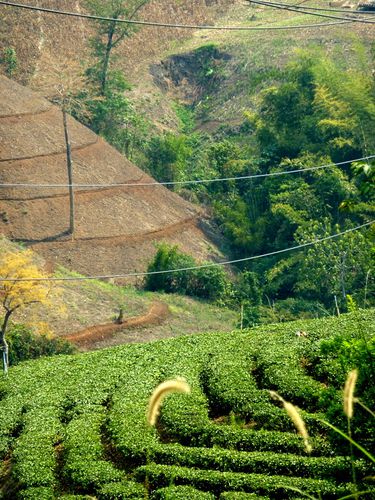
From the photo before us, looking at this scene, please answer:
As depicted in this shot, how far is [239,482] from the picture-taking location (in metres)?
18.0

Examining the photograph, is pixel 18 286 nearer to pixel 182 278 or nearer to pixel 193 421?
pixel 182 278

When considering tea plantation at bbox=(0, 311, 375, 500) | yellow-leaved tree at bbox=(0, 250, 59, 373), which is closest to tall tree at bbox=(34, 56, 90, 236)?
yellow-leaved tree at bbox=(0, 250, 59, 373)

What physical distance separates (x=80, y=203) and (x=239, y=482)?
2834 centimetres

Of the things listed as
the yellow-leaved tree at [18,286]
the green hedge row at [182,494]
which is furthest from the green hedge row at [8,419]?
the yellow-leaved tree at [18,286]

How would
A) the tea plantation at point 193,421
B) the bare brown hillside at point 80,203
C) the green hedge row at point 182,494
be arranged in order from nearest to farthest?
the green hedge row at point 182,494 < the tea plantation at point 193,421 < the bare brown hillside at point 80,203

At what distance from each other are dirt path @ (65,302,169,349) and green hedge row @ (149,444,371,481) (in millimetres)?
16637

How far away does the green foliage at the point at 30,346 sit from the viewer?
107 ft

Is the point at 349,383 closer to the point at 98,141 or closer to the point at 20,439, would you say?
the point at 20,439

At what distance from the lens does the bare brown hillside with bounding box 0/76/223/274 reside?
43000mm

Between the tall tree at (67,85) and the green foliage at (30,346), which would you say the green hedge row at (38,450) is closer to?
the green foliage at (30,346)

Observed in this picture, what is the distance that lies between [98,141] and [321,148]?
1039cm

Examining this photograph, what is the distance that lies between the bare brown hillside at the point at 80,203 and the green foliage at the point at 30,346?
877 cm

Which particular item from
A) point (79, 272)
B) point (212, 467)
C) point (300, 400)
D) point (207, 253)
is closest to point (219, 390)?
point (300, 400)

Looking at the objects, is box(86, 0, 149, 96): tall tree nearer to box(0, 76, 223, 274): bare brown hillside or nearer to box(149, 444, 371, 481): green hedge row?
box(0, 76, 223, 274): bare brown hillside
